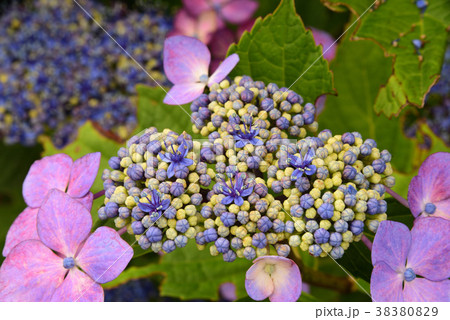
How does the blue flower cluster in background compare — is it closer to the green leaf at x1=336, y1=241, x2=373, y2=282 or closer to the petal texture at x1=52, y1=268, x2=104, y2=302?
the petal texture at x1=52, y1=268, x2=104, y2=302

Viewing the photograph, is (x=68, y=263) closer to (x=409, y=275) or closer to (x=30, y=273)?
(x=30, y=273)

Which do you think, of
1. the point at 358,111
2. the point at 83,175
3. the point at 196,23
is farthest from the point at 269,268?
the point at 196,23

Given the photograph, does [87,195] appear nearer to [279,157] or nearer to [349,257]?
[279,157]

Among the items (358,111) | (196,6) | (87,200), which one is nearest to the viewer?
(87,200)

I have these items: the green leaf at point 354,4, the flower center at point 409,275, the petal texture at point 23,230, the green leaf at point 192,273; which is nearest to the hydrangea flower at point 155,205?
the petal texture at point 23,230

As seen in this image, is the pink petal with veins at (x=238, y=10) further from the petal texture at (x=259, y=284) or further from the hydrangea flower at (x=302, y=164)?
the petal texture at (x=259, y=284)

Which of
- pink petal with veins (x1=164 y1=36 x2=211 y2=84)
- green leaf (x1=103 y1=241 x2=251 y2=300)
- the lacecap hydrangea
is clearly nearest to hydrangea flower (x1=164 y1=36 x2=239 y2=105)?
pink petal with veins (x1=164 y1=36 x2=211 y2=84)
